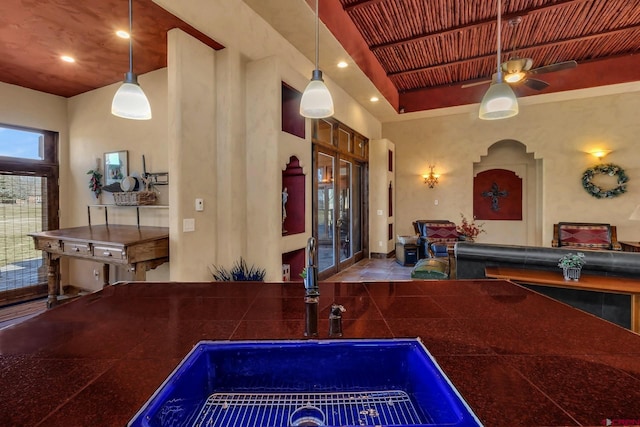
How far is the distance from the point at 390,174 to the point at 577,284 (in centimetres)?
492

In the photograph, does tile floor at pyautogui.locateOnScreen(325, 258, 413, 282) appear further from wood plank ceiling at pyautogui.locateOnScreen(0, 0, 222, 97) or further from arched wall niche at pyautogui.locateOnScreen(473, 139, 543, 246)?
wood plank ceiling at pyautogui.locateOnScreen(0, 0, 222, 97)

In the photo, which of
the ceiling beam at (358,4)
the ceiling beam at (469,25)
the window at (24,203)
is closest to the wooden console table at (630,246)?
the ceiling beam at (469,25)

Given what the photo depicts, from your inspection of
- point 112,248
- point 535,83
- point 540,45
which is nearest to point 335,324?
point 112,248

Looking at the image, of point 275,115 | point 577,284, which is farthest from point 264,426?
point 275,115

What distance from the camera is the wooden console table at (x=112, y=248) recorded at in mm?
2650

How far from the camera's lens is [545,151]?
21.2ft

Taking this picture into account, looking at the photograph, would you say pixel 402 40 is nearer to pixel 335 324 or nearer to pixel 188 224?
pixel 188 224

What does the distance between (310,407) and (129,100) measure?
2.25m

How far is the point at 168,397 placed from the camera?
2.45ft

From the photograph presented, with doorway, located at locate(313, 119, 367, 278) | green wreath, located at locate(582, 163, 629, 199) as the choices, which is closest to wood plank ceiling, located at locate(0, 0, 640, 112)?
doorway, located at locate(313, 119, 367, 278)

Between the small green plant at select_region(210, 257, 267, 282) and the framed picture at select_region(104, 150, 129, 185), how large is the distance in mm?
1893

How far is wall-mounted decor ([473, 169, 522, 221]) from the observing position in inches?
287

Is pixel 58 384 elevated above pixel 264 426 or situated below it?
above

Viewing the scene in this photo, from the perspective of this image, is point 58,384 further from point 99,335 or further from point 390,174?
point 390,174
